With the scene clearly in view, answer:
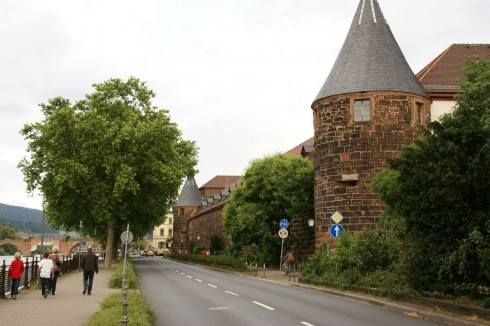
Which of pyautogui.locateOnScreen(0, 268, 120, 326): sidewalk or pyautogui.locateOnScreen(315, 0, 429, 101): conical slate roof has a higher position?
pyautogui.locateOnScreen(315, 0, 429, 101): conical slate roof

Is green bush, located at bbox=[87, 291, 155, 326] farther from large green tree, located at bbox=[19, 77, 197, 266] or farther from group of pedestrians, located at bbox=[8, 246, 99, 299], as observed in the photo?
large green tree, located at bbox=[19, 77, 197, 266]

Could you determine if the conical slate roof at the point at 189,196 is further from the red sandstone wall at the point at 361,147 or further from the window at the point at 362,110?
the window at the point at 362,110

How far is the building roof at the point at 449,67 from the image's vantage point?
104ft

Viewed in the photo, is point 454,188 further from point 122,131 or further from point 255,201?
point 255,201

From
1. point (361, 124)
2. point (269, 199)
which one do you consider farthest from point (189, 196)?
point (361, 124)

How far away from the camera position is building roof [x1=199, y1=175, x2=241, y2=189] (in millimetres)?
122188

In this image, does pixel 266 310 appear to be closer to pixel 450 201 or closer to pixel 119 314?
pixel 119 314

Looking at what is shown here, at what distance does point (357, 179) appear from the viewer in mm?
28250

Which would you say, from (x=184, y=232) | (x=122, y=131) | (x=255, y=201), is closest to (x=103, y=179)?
(x=122, y=131)

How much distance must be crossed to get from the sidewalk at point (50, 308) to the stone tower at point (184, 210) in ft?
303

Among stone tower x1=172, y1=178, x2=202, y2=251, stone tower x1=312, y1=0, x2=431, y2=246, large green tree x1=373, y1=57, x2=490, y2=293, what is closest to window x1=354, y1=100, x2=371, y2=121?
stone tower x1=312, y1=0, x2=431, y2=246

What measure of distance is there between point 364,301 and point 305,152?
29.7 metres

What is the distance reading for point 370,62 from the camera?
29297mm

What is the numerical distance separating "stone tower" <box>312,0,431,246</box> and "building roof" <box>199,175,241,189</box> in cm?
9265
